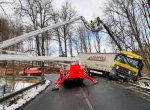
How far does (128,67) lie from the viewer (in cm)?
2886

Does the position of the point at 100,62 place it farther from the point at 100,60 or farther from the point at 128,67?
the point at 128,67

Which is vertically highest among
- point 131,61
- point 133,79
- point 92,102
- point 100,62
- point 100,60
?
point 100,60

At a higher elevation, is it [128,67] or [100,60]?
[100,60]

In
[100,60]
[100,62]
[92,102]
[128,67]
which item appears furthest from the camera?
[100,60]

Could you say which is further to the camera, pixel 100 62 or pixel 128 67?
pixel 100 62

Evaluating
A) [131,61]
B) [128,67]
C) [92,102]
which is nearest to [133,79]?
[128,67]

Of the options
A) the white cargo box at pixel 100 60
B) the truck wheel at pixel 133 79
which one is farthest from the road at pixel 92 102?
the white cargo box at pixel 100 60

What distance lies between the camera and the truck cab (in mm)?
28462

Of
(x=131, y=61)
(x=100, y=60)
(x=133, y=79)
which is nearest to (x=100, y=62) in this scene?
(x=100, y=60)

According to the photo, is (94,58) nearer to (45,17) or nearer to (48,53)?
(45,17)

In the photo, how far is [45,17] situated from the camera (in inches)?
2329

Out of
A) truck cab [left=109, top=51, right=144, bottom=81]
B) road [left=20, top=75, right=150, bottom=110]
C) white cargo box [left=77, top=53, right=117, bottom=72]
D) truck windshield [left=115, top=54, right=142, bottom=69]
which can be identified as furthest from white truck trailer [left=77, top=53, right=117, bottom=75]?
road [left=20, top=75, right=150, bottom=110]

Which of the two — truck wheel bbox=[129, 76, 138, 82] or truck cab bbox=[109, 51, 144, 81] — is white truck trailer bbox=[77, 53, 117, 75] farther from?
truck wheel bbox=[129, 76, 138, 82]

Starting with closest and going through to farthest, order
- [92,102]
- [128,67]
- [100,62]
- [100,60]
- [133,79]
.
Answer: [92,102] < [133,79] < [128,67] < [100,62] < [100,60]
